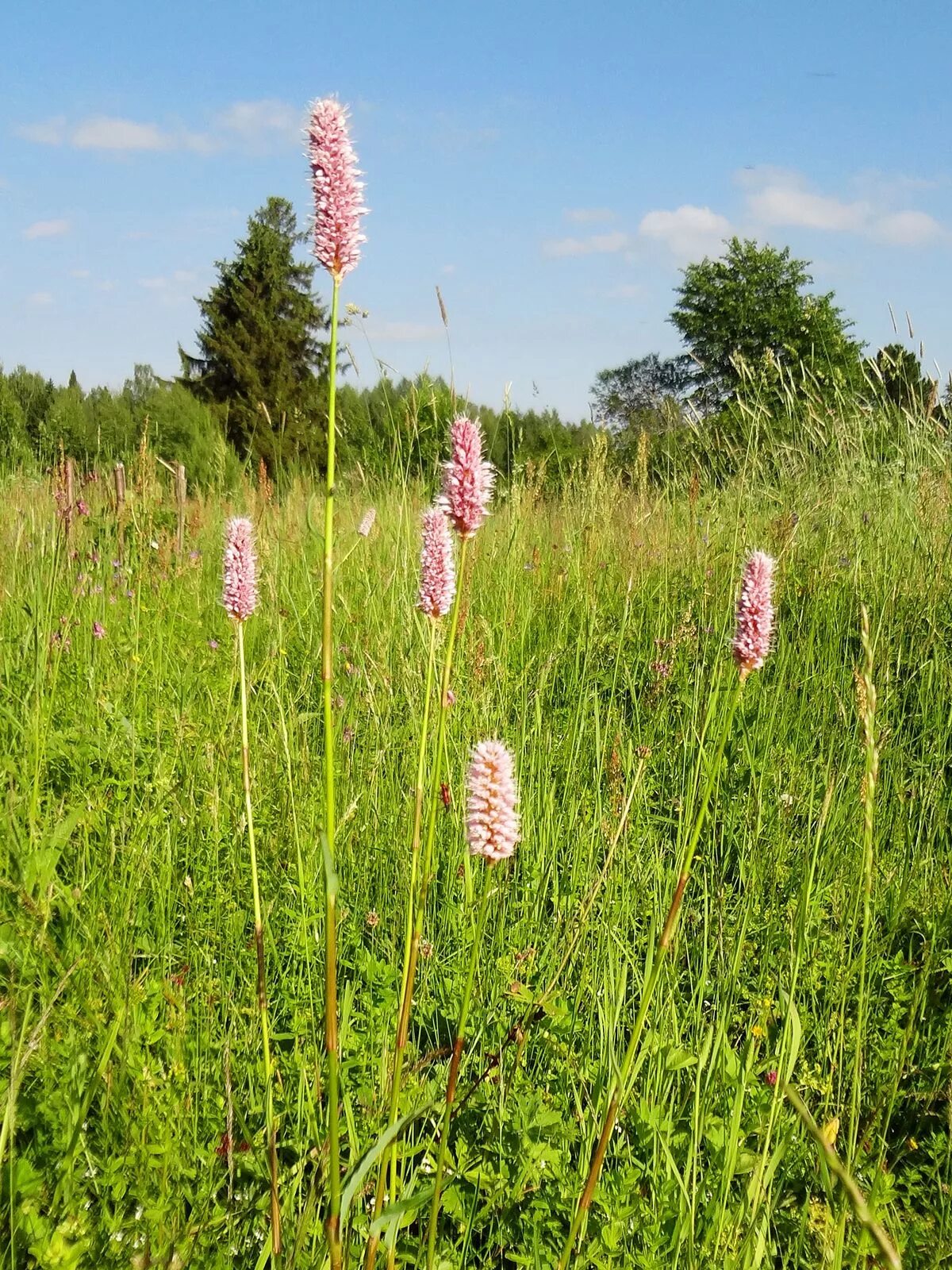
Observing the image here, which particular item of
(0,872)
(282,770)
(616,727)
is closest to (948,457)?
(616,727)

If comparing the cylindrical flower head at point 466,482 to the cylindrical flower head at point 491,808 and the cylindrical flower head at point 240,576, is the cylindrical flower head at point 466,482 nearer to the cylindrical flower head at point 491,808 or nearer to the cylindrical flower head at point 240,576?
the cylindrical flower head at point 491,808

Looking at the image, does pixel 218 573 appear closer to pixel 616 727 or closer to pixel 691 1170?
pixel 616 727

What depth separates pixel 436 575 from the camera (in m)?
1.11

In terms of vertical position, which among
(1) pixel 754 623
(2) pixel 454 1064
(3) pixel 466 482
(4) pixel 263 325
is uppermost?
(4) pixel 263 325

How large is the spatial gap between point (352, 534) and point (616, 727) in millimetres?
2963

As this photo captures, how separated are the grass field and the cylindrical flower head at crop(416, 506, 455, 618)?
470 millimetres

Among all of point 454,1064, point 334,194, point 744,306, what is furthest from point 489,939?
point 744,306

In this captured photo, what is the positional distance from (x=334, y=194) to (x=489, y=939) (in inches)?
63.5

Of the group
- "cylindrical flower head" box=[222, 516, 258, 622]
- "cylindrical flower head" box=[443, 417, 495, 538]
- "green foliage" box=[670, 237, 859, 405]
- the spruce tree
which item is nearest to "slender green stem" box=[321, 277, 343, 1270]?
"cylindrical flower head" box=[443, 417, 495, 538]

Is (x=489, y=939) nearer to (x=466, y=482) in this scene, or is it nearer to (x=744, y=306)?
(x=466, y=482)

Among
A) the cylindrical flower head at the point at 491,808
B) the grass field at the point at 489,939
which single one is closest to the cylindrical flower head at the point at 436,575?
the cylindrical flower head at the point at 491,808

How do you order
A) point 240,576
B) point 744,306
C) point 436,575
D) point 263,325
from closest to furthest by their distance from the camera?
point 436,575, point 240,576, point 263,325, point 744,306

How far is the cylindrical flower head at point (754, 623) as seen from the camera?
1078mm

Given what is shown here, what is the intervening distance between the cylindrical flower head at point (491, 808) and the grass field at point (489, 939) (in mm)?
322
